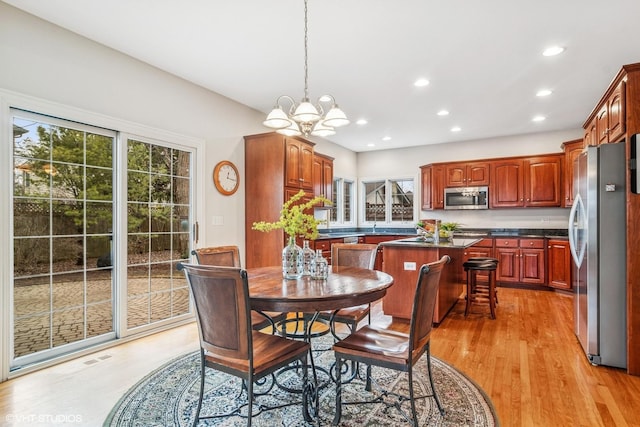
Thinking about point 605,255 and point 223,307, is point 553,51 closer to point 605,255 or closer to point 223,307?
point 605,255

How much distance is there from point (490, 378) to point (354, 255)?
1401 millimetres

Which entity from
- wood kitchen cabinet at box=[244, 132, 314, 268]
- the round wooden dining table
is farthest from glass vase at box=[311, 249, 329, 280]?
wood kitchen cabinet at box=[244, 132, 314, 268]

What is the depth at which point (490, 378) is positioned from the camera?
2.57 m

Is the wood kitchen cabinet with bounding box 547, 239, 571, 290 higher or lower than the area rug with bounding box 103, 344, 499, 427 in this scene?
higher

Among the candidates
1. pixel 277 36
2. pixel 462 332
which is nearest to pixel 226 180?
pixel 277 36

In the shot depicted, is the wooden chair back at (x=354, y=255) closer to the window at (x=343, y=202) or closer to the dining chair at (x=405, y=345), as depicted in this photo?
the dining chair at (x=405, y=345)

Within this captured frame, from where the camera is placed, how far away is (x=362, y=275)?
2.43 meters

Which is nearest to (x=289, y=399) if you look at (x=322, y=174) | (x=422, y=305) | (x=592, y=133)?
(x=422, y=305)

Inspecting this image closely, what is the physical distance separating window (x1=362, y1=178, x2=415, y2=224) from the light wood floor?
3.92 metres

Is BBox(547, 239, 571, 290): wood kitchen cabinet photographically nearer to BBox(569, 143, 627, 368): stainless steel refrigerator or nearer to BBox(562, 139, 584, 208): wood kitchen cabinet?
BBox(562, 139, 584, 208): wood kitchen cabinet

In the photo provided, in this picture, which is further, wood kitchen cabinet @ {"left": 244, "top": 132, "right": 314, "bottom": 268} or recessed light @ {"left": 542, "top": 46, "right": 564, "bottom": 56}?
wood kitchen cabinet @ {"left": 244, "top": 132, "right": 314, "bottom": 268}

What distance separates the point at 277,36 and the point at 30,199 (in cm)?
239

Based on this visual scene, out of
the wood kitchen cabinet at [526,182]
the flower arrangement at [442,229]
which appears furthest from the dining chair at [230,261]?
the wood kitchen cabinet at [526,182]

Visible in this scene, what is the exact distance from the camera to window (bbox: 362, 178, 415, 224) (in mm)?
7559
